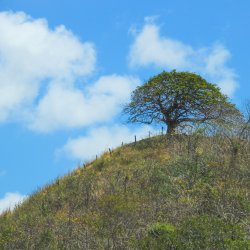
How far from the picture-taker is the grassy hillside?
38.0 feet

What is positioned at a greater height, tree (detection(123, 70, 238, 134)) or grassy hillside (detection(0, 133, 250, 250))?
tree (detection(123, 70, 238, 134))

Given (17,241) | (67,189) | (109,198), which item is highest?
(67,189)

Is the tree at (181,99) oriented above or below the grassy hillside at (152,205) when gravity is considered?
above

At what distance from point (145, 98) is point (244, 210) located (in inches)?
1053

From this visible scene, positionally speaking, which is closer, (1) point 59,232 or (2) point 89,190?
(1) point 59,232

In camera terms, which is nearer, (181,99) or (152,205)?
A: (152,205)

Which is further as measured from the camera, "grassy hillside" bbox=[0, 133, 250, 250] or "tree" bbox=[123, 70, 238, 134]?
"tree" bbox=[123, 70, 238, 134]

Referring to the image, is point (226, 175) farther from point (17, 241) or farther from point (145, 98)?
point (145, 98)

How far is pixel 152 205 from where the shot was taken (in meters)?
18.2

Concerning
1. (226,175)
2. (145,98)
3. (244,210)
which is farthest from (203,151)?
(145,98)

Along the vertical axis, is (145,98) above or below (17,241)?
above

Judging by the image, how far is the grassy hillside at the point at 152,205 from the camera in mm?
11577

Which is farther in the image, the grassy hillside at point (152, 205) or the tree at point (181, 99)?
the tree at point (181, 99)

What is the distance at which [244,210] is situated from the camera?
15781mm
